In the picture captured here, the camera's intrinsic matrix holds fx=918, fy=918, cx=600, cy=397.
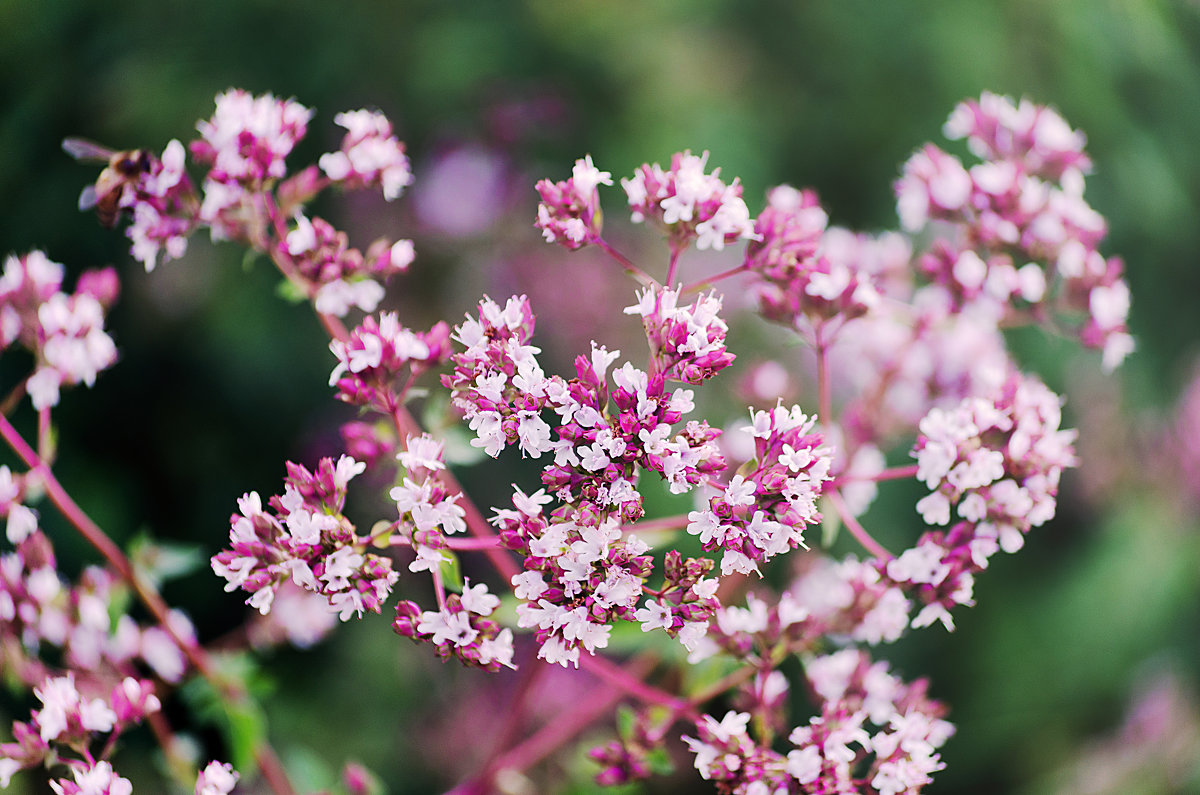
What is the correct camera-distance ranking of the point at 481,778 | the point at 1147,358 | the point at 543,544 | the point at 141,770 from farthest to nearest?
the point at 1147,358
the point at 141,770
the point at 481,778
the point at 543,544

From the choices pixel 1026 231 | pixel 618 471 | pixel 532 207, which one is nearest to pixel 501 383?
pixel 618 471

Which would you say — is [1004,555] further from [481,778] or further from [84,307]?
[84,307]

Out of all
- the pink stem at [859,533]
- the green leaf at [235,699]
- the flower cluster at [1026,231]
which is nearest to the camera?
the pink stem at [859,533]

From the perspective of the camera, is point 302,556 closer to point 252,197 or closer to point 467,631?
point 467,631

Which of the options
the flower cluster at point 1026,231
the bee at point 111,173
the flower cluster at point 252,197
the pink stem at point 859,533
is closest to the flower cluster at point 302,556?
the flower cluster at point 252,197

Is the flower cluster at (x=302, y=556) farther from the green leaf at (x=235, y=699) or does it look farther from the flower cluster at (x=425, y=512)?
the green leaf at (x=235, y=699)

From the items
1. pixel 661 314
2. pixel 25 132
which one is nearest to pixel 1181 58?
pixel 661 314
